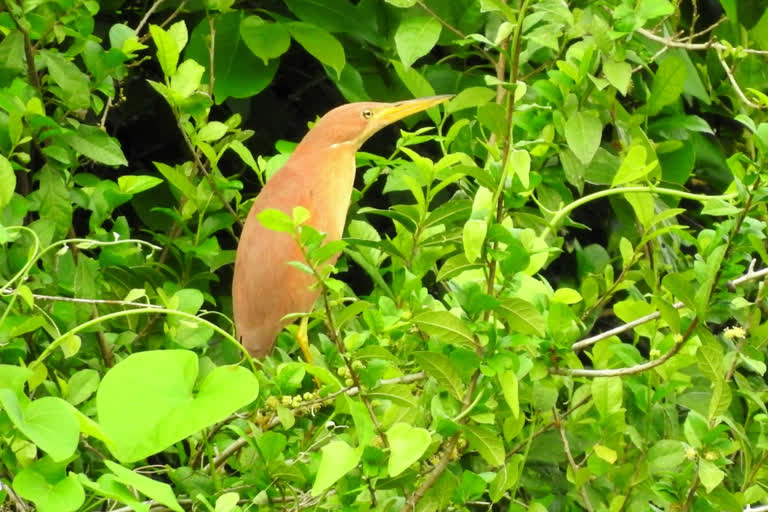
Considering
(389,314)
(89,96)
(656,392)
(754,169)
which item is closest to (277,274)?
(389,314)

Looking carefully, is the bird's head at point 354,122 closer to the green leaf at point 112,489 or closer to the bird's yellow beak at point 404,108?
the bird's yellow beak at point 404,108

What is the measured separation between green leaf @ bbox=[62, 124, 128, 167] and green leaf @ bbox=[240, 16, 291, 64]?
0.31 meters

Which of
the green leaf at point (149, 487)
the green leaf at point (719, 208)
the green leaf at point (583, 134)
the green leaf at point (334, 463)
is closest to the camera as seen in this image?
the green leaf at point (149, 487)

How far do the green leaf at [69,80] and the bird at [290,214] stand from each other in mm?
244

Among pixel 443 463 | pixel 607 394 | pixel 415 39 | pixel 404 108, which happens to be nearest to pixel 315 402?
pixel 443 463

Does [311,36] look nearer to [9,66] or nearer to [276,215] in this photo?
[9,66]

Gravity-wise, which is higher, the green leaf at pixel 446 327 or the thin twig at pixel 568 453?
the green leaf at pixel 446 327

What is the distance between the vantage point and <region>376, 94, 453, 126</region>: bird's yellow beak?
1363 millimetres

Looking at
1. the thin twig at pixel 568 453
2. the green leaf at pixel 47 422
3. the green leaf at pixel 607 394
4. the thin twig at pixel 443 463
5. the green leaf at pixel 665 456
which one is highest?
the green leaf at pixel 47 422

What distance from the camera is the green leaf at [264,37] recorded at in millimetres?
1636

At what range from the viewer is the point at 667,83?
4.80 feet

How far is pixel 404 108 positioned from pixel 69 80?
40cm

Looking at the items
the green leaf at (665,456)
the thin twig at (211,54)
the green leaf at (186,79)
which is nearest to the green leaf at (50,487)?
the green leaf at (665,456)

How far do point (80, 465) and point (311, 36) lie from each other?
2.41 feet
